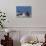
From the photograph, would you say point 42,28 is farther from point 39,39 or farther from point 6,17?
point 6,17

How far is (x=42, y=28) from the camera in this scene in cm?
336

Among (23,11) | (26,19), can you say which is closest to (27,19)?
(26,19)

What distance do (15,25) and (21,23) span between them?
0.50 ft

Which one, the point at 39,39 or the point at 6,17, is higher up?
the point at 6,17

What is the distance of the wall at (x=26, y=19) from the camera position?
3312 mm

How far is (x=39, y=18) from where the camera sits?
335cm

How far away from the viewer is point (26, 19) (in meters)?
3.35

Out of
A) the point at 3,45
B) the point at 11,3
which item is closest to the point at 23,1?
the point at 11,3

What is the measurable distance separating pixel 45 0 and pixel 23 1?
523 mm

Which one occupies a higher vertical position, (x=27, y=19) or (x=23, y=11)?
(x=23, y=11)

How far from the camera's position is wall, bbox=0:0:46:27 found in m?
3.31

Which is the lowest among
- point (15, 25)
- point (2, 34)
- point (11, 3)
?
point (2, 34)

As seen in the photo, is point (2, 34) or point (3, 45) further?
point (2, 34)

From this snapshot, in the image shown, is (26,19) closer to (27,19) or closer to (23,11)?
(27,19)
